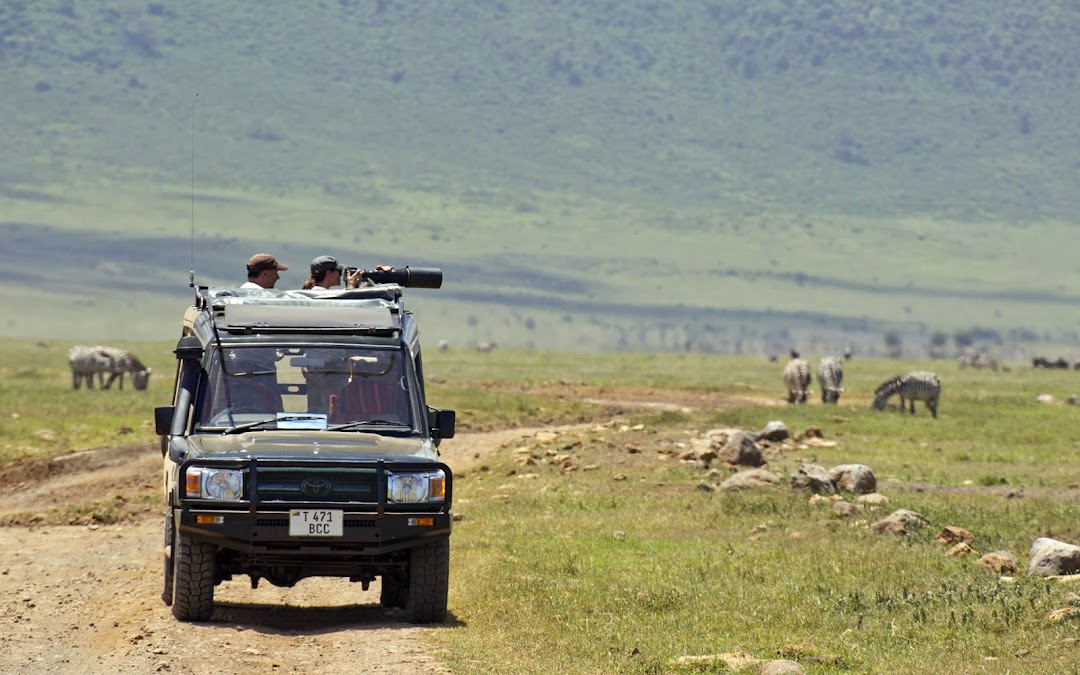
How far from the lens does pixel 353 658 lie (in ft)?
42.1

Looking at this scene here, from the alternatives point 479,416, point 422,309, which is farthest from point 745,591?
point 422,309

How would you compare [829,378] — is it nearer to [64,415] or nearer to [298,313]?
[64,415]

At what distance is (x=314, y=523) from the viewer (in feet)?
44.8

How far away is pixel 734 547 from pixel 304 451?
279 inches

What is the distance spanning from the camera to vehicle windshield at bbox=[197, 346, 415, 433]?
14.6 metres

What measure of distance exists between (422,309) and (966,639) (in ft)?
593

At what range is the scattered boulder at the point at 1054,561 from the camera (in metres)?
16.9

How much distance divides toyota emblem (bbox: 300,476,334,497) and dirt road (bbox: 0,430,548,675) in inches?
41.6

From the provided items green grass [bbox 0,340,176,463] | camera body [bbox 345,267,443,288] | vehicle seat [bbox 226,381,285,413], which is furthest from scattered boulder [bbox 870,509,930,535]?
green grass [bbox 0,340,176,463]

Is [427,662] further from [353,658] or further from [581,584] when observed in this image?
[581,584]

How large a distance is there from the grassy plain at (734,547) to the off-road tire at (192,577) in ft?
5.88

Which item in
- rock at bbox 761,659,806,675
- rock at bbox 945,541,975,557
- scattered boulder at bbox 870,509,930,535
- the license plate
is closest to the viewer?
rock at bbox 761,659,806,675

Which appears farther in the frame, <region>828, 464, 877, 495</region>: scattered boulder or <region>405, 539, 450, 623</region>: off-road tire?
<region>828, 464, 877, 495</region>: scattered boulder

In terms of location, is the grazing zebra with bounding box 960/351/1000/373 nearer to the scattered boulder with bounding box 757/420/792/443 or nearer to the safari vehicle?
the scattered boulder with bounding box 757/420/792/443
